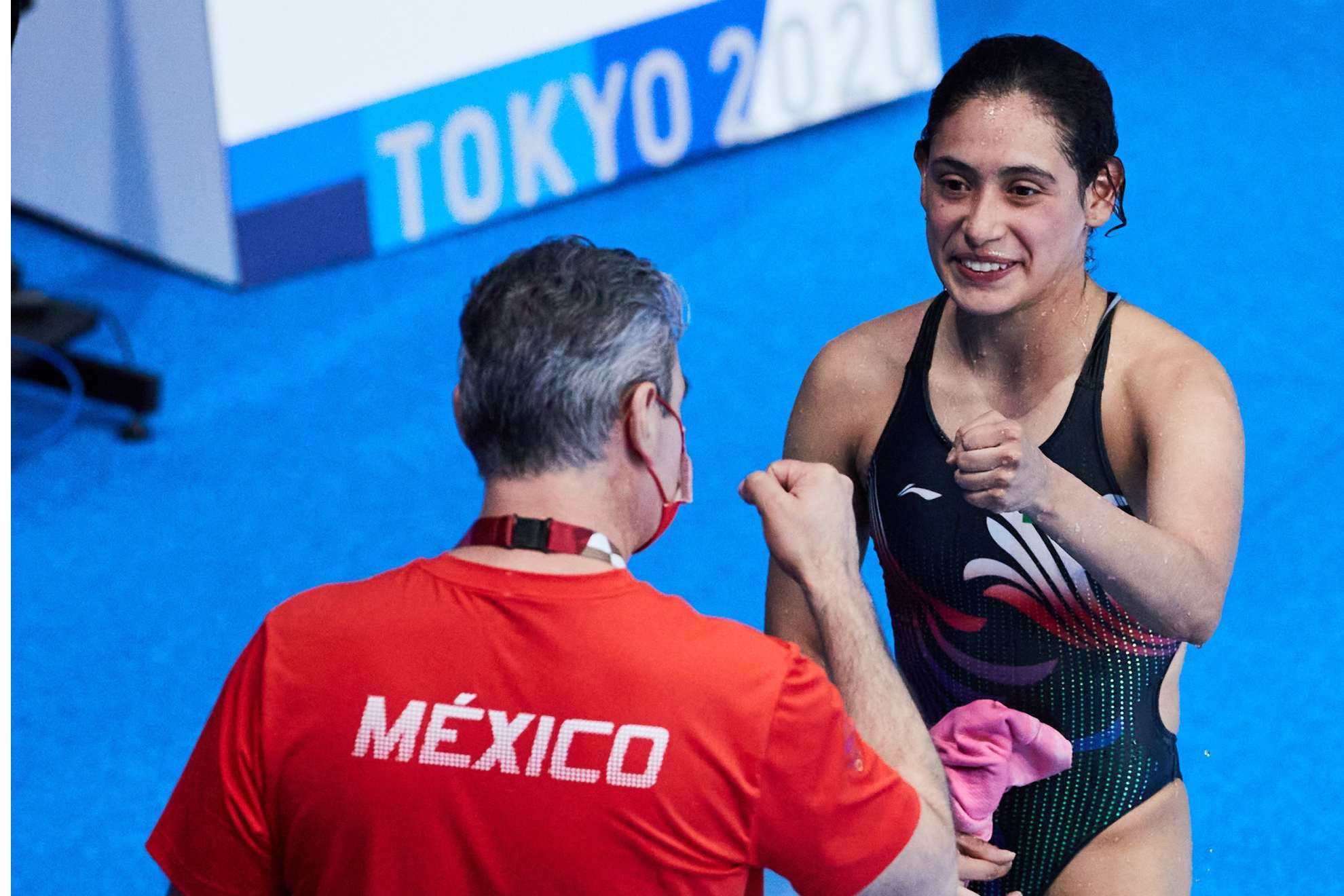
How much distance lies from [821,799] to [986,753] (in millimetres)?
624

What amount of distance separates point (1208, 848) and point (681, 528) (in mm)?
1636

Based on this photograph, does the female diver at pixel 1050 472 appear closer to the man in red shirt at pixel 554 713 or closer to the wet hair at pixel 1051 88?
the wet hair at pixel 1051 88

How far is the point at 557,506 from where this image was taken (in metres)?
1.57

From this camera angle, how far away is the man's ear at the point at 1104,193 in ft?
6.74

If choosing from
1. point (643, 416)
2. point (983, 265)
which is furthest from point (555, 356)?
point (983, 265)

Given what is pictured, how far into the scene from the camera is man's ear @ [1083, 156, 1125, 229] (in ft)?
6.74

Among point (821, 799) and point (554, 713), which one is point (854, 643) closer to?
point (821, 799)

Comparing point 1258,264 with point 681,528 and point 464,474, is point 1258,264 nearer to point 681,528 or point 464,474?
point 681,528

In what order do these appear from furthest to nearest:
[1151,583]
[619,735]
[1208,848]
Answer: [1208,848]
[1151,583]
[619,735]

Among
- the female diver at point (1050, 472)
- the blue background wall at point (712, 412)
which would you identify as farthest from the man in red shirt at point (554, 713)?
the blue background wall at point (712, 412)

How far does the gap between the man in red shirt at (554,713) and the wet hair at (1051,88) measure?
59 centimetres

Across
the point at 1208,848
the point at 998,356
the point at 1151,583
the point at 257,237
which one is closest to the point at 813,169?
the point at 257,237

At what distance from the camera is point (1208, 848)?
11.7 ft

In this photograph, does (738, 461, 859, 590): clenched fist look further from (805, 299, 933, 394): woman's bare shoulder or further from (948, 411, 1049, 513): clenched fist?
(805, 299, 933, 394): woman's bare shoulder
